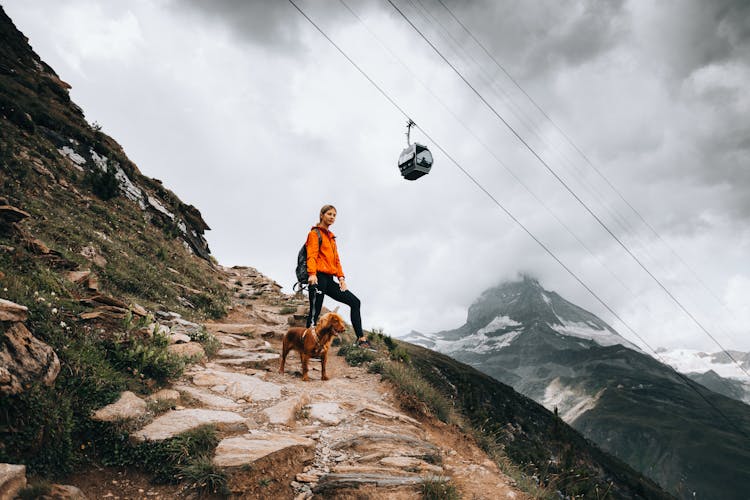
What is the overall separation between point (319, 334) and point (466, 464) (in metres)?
3.67

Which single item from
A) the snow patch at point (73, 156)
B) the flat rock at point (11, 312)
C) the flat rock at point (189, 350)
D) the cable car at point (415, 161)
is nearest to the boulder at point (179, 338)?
the flat rock at point (189, 350)

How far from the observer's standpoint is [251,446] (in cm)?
432

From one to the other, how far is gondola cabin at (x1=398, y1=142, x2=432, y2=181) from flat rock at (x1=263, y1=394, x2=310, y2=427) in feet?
46.1

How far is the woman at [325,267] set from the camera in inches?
322

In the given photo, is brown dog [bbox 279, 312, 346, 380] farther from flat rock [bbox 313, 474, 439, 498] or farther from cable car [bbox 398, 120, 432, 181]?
cable car [bbox 398, 120, 432, 181]

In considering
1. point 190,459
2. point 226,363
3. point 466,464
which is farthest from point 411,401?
point 190,459

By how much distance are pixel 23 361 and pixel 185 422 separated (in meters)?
1.75

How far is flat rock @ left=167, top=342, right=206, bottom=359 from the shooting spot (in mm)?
7022

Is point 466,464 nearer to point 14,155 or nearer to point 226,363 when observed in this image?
point 226,363

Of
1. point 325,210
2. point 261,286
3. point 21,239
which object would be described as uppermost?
point 261,286

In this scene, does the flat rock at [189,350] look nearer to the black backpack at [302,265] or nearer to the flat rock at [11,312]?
the black backpack at [302,265]

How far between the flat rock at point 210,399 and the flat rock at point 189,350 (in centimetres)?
115

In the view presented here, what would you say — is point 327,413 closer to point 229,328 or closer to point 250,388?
point 250,388

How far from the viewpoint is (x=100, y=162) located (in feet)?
68.6
